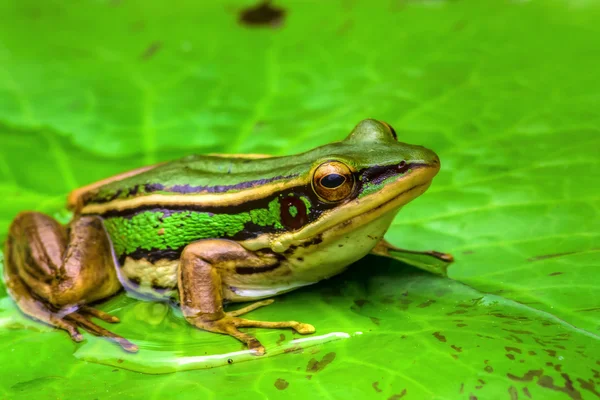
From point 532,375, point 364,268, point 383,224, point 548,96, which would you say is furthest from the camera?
point 548,96

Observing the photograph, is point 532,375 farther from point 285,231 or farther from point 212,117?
point 212,117

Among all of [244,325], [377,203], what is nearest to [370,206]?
[377,203]

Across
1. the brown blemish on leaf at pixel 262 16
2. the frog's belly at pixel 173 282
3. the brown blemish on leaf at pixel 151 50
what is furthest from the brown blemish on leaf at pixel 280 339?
the brown blemish on leaf at pixel 262 16

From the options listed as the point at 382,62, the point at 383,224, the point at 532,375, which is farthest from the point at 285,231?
the point at 382,62

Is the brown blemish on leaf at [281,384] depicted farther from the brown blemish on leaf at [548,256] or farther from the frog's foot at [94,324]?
the brown blemish on leaf at [548,256]

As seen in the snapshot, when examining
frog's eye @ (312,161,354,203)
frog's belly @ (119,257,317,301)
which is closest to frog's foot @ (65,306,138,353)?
frog's belly @ (119,257,317,301)
